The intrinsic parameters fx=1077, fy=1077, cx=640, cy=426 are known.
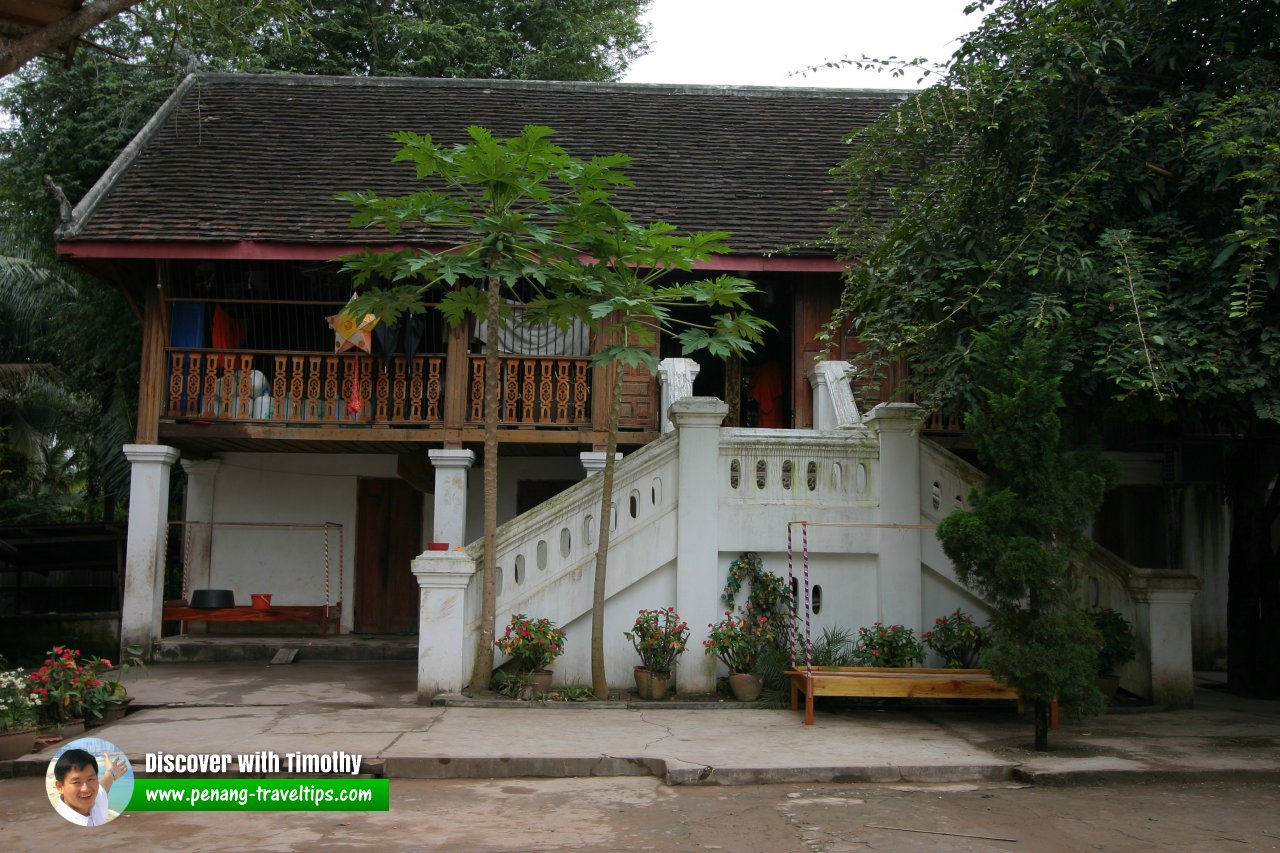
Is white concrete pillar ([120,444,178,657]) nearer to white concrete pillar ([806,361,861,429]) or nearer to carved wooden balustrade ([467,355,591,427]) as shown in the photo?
carved wooden balustrade ([467,355,591,427])

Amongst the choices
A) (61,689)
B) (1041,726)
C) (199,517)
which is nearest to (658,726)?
(1041,726)

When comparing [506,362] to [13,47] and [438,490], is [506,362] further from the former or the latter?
[13,47]

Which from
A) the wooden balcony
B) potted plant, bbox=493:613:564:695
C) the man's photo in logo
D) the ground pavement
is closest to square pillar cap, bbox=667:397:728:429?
potted plant, bbox=493:613:564:695

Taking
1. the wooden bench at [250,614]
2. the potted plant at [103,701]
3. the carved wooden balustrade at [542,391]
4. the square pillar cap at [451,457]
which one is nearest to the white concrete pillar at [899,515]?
the carved wooden balustrade at [542,391]

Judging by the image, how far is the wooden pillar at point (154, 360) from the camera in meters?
12.9

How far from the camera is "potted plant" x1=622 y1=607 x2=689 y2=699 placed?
9430 mm

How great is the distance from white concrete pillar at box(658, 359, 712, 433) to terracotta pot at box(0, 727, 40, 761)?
668 centimetres

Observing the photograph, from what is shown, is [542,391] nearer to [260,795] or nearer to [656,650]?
[656,650]

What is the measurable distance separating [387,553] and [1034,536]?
393 inches

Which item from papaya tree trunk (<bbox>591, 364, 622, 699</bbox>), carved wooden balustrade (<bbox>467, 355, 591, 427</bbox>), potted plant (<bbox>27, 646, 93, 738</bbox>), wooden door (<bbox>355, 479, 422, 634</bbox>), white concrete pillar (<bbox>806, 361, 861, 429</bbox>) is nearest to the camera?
potted plant (<bbox>27, 646, 93, 738</bbox>)

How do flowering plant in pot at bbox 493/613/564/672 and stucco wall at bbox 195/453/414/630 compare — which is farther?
stucco wall at bbox 195/453/414/630

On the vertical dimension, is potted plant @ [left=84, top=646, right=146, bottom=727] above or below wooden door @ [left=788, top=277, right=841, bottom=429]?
below

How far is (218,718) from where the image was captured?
344 inches

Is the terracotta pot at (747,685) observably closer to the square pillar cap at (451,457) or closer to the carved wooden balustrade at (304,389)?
the square pillar cap at (451,457)
